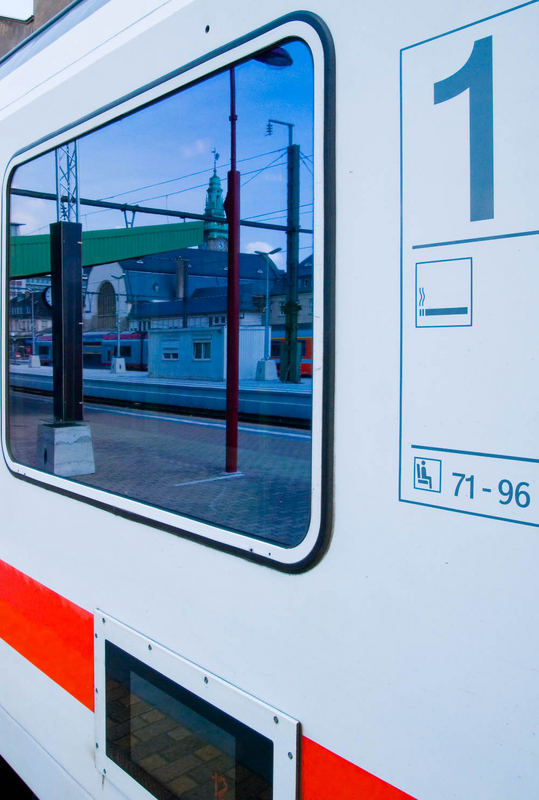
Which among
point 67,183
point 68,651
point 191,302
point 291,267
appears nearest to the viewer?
point 291,267

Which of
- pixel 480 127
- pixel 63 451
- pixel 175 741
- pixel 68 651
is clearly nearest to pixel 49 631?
pixel 68 651

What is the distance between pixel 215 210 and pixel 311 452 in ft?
3.21

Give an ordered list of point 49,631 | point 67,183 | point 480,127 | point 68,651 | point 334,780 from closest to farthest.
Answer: point 480,127 < point 334,780 < point 68,651 < point 49,631 < point 67,183

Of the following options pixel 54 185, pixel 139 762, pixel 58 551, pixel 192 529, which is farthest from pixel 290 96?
pixel 139 762

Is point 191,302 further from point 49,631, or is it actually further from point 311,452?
point 311,452

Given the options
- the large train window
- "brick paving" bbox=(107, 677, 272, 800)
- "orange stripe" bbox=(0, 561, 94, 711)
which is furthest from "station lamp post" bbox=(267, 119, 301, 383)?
"orange stripe" bbox=(0, 561, 94, 711)

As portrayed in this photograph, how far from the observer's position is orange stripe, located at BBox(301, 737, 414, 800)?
1166 mm

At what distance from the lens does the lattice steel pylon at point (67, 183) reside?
212 cm

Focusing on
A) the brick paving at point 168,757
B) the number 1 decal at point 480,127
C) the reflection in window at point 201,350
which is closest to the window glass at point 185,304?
the reflection in window at point 201,350

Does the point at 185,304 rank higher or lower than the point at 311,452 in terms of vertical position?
higher

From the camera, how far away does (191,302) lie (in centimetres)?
241

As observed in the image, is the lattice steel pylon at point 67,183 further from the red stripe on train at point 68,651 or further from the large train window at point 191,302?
the red stripe on train at point 68,651

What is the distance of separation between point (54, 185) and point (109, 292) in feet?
1.72

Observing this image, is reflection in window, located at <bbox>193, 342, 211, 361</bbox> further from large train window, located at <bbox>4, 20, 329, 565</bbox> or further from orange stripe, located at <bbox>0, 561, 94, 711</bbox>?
orange stripe, located at <bbox>0, 561, 94, 711</bbox>
